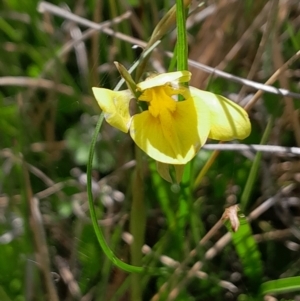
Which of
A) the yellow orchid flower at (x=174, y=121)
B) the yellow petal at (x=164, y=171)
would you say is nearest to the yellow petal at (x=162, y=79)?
the yellow orchid flower at (x=174, y=121)

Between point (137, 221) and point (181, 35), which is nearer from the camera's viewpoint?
point (181, 35)

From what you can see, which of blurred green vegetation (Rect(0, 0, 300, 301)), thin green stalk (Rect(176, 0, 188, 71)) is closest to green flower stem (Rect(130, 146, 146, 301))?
blurred green vegetation (Rect(0, 0, 300, 301))

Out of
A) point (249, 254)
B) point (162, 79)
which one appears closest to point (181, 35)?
point (162, 79)

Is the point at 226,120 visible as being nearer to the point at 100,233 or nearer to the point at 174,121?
the point at 174,121

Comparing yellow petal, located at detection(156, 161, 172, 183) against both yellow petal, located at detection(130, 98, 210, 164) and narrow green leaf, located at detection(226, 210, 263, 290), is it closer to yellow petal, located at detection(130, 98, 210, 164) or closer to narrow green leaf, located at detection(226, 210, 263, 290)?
yellow petal, located at detection(130, 98, 210, 164)

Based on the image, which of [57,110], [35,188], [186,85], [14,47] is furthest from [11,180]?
[186,85]

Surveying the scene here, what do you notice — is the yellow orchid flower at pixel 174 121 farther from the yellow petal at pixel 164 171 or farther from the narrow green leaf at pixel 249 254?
the narrow green leaf at pixel 249 254

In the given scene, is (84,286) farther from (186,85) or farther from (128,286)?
(186,85)
